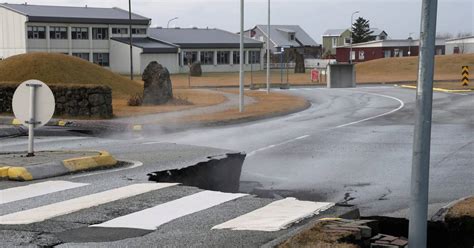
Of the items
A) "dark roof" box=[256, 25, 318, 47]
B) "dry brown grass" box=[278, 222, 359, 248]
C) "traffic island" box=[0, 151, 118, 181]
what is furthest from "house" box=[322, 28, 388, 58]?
"dry brown grass" box=[278, 222, 359, 248]

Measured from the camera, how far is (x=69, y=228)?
6.27 metres

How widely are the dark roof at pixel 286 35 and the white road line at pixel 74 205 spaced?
105m

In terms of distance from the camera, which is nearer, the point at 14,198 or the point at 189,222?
the point at 189,222

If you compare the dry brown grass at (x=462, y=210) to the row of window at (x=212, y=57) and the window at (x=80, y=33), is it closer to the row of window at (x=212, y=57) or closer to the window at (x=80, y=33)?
the window at (x=80, y=33)

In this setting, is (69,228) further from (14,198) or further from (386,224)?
(386,224)

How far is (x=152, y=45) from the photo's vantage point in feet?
256

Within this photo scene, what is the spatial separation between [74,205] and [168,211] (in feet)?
3.64

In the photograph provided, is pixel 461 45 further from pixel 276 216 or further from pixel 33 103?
pixel 276 216

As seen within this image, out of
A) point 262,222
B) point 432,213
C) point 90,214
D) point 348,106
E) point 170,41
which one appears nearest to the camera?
point 262,222

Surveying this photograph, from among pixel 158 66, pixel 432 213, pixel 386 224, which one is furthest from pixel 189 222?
pixel 158 66

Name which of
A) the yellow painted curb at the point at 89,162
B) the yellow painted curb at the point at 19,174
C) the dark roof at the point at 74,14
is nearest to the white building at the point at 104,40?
the dark roof at the point at 74,14

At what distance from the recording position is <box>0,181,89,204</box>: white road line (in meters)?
7.76

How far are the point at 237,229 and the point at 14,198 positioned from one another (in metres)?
3.06

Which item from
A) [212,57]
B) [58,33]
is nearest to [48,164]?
[58,33]
